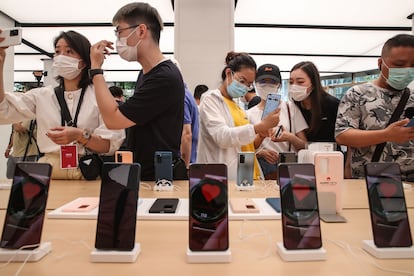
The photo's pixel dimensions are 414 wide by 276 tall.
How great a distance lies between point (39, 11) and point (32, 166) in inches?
180

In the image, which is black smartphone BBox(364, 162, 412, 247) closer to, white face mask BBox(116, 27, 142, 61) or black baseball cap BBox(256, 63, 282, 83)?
white face mask BBox(116, 27, 142, 61)

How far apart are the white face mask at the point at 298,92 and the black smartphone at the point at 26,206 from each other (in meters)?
1.63

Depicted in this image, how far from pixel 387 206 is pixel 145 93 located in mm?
1011

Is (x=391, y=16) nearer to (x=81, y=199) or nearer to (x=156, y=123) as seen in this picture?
(x=156, y=123)

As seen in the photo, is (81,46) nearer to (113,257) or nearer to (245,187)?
(245,187)

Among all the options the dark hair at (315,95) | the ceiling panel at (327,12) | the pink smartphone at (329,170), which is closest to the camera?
the pink smartphone at (329,170)

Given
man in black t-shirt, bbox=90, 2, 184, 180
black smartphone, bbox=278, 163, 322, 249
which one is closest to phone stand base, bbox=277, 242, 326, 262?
black smartphone, bbox=278, 163, 322, 249

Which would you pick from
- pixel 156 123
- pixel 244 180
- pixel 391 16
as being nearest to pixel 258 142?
pixel 244 180

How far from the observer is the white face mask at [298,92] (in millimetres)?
1968

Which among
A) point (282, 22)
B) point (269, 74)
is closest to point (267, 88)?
point (269, 74)

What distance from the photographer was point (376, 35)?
514cm

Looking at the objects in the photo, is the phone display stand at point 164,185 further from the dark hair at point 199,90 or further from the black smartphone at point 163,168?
the dark hair at point 199,90

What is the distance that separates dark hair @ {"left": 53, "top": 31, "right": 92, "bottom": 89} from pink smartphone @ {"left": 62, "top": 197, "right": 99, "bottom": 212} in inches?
27.6

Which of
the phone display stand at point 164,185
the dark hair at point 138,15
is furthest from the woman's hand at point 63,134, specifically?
the dark hair at point 138,15
